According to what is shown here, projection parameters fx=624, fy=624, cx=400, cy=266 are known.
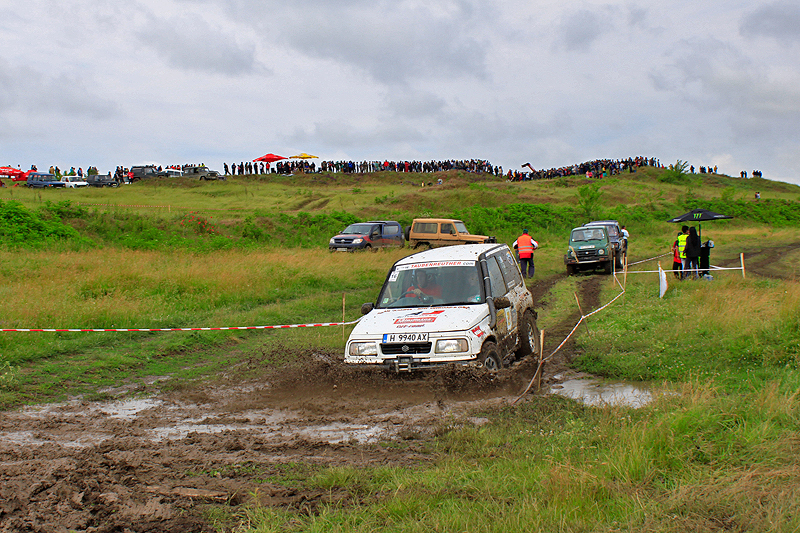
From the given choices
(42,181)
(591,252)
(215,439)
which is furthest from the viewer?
(42,181)

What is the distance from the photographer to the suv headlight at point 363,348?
759 centimetres

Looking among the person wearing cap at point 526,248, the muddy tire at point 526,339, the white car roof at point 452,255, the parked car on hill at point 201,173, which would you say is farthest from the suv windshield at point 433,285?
the parked car on hill at point 201,173

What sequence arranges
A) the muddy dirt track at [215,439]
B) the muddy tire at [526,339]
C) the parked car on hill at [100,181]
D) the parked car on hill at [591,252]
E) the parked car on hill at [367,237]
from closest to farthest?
the muddy dirt track at [215,439] → the muddy tire at [526,339] → the parked car on hill at [591,252] → the parked car on hill at [367,237] → the parked car on hill at [100,181]

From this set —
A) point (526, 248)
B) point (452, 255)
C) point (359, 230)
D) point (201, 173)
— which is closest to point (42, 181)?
point (201, 173)

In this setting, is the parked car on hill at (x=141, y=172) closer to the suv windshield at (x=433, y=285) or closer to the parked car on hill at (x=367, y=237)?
the parked car on hill at (x=367, y=237)

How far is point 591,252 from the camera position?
22688mm

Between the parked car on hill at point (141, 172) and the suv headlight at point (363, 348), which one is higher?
the parked car on hill at point (141, 172)

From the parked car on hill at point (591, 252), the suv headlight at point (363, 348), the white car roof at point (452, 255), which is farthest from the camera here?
the parked car on hill at point (591, 252)

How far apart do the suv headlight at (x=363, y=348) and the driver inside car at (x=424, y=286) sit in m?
1.30

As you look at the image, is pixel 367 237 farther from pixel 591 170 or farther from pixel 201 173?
pixel 591 170

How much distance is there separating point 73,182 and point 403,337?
49.7 metres

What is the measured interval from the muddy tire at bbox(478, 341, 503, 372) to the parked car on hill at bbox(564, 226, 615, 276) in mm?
15870

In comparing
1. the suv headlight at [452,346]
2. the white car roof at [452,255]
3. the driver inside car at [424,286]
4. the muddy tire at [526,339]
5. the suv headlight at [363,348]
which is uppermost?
the white car roof at [452,255]

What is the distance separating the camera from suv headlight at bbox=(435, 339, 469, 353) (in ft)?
23.8
